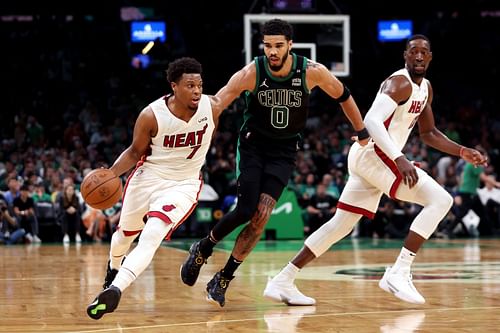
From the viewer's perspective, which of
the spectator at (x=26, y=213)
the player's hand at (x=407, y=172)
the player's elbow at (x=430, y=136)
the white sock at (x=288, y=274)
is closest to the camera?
the player's hand at (x=407, y=172)

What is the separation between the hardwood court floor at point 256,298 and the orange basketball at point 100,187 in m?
0.81

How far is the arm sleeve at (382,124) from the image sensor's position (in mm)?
7305

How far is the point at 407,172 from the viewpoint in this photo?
7.20m

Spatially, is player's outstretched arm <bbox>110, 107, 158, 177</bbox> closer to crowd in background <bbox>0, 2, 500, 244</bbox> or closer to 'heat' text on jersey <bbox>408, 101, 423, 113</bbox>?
'heat' text on jersey <bbox>408, 101, 423, 113</bbox>

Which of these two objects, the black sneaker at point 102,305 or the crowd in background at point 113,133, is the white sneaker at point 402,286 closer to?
the black sneaker at point 102,305

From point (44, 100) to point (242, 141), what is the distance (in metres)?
16.7

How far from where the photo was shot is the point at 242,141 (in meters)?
7.61

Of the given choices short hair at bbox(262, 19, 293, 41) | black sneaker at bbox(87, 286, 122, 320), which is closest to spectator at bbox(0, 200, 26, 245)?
short hair at bbox(262, 19, 293, 41)

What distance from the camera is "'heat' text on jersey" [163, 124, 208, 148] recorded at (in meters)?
7.01

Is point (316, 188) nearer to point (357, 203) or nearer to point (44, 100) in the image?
point (44, 100)

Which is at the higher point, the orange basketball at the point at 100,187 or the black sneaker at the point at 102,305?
the orange basketball at the point at 100,187

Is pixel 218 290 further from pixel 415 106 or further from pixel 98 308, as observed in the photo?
pixel 415 106

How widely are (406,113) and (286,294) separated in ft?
5.66

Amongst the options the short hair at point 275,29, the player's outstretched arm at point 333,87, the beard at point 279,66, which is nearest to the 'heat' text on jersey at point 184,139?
the beard at point 279,66
